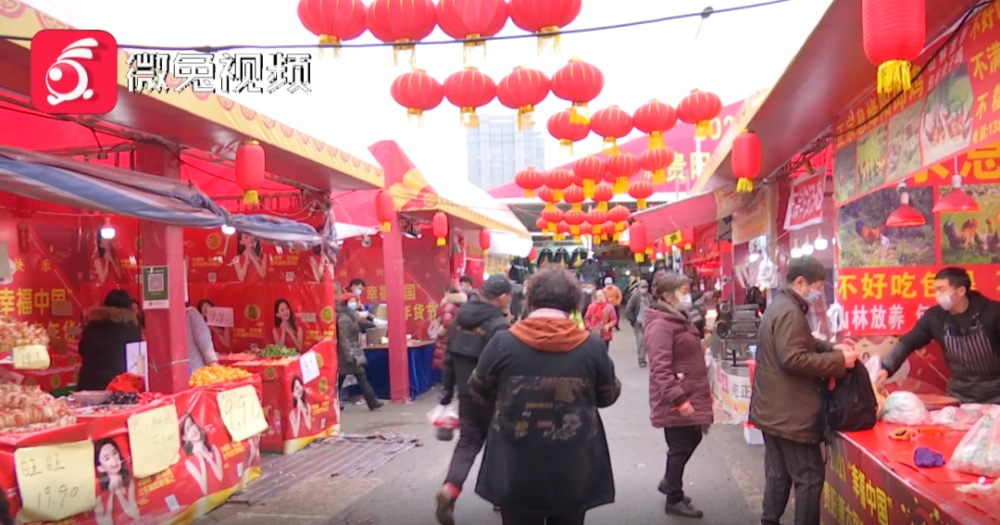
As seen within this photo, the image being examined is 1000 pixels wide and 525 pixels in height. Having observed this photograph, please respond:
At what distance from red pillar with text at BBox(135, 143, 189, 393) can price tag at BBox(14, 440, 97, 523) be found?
4.58ft

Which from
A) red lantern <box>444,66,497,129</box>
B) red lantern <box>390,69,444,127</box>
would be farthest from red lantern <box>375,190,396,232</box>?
red lantern <box>444,66,497,129</box>

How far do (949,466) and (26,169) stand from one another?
608cm

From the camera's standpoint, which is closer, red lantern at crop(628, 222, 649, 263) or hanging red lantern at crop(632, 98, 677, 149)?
hanging red lantern at crop(632, 98, 677, 149)

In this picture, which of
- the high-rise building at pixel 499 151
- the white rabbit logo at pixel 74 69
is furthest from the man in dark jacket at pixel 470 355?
the high-rise building at pixel 499 151

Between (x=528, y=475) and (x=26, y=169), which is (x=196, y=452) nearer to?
(x=26, y=169)

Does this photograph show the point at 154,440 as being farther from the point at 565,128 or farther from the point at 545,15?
the point at 565,128

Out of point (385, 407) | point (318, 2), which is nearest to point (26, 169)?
point (318, 2)

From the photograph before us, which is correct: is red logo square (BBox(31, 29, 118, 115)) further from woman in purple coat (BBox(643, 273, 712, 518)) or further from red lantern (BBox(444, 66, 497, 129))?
woman in purple coat (BBox(643, 273, 712, 518))

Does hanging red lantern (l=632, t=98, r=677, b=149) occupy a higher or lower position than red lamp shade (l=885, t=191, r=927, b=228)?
higher

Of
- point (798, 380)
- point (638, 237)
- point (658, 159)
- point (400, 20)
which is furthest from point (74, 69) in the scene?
point (638, 237)

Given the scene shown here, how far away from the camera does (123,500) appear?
5.12 meters

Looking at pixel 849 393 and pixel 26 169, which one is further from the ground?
pixel 26 169

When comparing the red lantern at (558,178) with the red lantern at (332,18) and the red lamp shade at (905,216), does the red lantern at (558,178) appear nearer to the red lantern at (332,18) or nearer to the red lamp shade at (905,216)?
the red lamp shade at (905,216)

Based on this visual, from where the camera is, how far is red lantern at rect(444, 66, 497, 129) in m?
7.32
